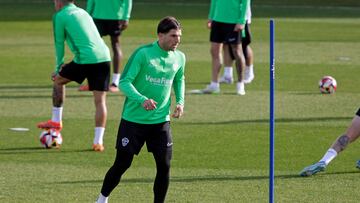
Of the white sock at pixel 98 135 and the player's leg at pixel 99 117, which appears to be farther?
the white sock at pixel 98 135

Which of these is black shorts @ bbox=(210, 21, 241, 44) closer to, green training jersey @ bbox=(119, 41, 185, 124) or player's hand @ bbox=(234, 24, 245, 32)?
player's hand @ bbox=(234, 24, 245, 32)

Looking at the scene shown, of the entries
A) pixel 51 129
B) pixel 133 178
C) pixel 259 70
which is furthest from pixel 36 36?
pixel 133 178

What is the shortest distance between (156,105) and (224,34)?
9.60 meters

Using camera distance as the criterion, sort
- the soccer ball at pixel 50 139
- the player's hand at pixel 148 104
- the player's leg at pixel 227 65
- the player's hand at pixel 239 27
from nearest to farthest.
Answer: the player's hand at pixel 148 104 → the soccer ball at pixel 50 139 → the player's hand at pixel 239 27 → the player's leg at pixel 227 65

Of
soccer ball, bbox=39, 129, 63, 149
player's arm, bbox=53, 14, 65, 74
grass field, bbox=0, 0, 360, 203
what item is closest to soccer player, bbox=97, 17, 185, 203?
grass field, bbox=0, 0, 360, 203

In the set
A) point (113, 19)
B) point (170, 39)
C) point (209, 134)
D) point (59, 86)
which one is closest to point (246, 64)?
point (113, 19)

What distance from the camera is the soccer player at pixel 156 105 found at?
10500 millimetres

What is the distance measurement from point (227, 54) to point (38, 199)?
1040 cm

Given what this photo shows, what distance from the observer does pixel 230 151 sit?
14.6 meters

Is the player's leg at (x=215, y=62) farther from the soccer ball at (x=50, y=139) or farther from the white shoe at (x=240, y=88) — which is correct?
the soccer ball at (x=50, y=139)

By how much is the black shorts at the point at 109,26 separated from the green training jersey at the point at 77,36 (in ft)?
20.2

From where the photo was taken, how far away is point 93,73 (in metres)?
14.4

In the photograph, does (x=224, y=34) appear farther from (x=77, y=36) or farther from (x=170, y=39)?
(x=170, y=39)

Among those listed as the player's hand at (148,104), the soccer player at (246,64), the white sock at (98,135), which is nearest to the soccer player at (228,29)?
the soccer player at (246,64)
